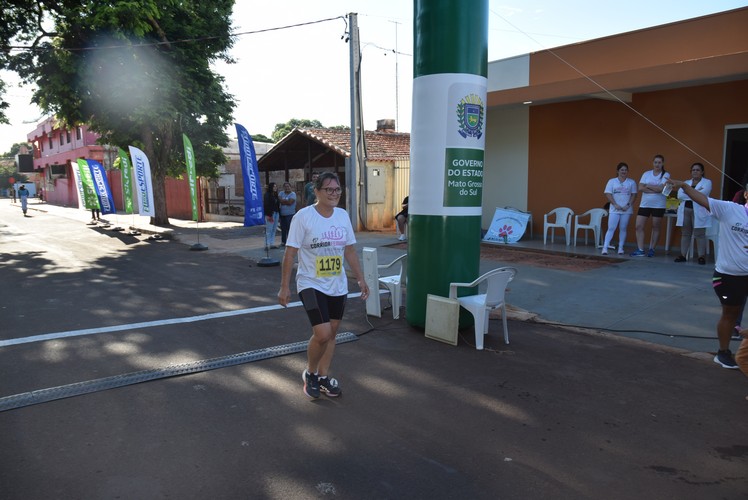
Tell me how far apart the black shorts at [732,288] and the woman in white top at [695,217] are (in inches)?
174

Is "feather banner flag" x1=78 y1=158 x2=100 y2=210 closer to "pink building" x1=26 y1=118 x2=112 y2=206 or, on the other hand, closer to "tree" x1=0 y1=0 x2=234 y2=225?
"tree" x1=0 y1=0 x2=234 y2=225

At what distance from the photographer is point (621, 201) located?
10523 mm

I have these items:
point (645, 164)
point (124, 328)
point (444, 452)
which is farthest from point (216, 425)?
point (645, 164)

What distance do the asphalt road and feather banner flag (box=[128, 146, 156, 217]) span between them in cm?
1011

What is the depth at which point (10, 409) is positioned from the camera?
13.6ft

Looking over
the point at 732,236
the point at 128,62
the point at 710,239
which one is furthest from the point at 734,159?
the point at 128,62

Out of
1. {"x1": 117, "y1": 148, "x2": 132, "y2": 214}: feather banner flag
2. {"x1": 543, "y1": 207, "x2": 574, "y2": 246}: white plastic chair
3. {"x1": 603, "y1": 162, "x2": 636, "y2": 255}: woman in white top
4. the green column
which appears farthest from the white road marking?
{"x1": 117, "y1": 148, "x2": 132, "y2": 214}: feather banner flag

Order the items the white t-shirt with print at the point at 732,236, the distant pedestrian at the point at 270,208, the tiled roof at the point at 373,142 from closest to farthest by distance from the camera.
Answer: the white t-shirt with print at the point at 732,236
the distant pedestrian at the point at 270,208
the tiled roof at the point at 373,142

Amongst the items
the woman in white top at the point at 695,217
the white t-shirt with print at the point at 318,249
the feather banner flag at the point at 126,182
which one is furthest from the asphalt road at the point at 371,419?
the feather banner flag at the point at 126,182

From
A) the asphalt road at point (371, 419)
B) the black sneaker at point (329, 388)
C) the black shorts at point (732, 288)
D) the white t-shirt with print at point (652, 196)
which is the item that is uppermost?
the white t-shirt with print at point (652, 196)

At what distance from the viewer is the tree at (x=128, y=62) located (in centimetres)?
1573

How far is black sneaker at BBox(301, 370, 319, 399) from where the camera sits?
435 centimetres

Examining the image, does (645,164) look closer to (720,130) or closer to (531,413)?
(720,130)

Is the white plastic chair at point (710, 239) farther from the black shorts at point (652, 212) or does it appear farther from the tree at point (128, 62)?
the tree at point (128, 62)
